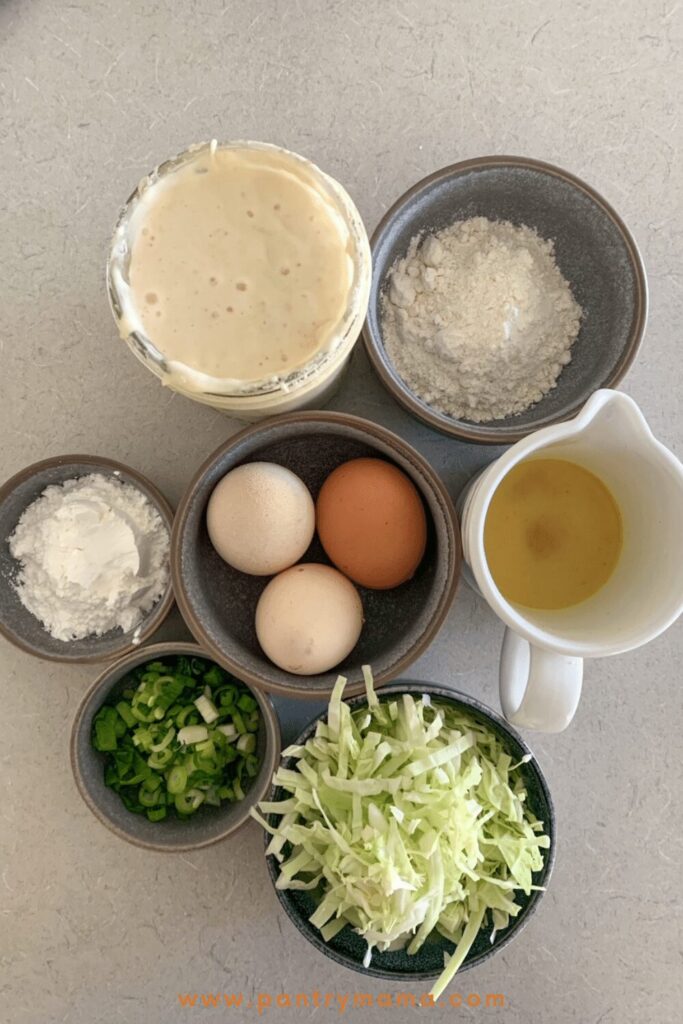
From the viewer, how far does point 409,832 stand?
75 cm

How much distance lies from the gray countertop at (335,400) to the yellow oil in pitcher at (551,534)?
0.12 metres

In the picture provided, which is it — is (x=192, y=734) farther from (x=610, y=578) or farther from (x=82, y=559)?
(x=610, y=578)

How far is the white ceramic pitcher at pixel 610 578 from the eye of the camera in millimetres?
716

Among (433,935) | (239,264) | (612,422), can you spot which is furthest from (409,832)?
(239,264)

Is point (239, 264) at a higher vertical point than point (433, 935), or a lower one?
higher

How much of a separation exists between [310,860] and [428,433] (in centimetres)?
49

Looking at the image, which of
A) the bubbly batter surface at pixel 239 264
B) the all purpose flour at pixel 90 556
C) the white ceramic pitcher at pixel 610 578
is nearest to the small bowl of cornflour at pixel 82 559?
the all purpose flour at pixel 90 556

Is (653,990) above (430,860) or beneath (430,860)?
beneath

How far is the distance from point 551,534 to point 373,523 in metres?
0.19

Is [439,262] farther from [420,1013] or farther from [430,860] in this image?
[420,1013]

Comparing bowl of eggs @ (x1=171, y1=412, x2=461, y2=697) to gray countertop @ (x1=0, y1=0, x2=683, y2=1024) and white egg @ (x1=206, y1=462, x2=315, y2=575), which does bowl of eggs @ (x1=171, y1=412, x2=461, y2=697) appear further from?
gray countertop @ (x1=0, y1=0, x2=683, y2=1024)

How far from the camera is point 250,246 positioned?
71cm

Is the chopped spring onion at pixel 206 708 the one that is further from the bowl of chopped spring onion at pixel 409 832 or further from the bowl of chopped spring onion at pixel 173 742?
the bowl of chopped spring onion at pixel 409 832

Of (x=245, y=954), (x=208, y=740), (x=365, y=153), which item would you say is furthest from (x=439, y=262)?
(x=245, y=954)
